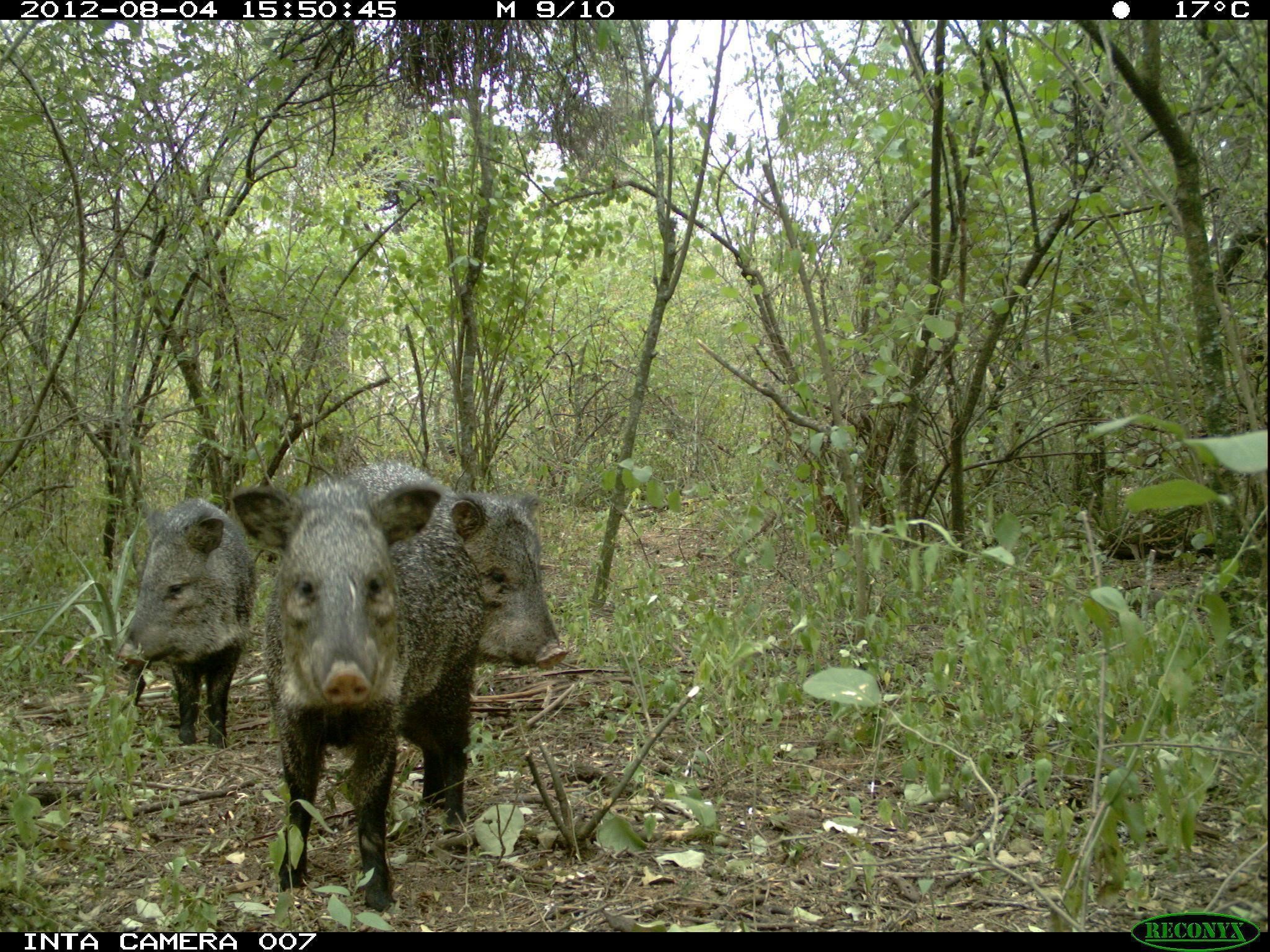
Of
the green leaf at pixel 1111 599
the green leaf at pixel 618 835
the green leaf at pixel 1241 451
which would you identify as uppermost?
the green leaf at pixel 1241 451

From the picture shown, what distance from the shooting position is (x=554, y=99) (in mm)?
4887

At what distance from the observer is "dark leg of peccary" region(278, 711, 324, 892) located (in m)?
2.89

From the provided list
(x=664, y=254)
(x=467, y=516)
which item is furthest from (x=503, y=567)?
(x=664, y=254)

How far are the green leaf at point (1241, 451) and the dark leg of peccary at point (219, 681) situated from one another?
13.9 feet

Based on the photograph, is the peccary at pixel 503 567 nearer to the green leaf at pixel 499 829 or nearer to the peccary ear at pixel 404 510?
the peccary ear at pixel 404 510

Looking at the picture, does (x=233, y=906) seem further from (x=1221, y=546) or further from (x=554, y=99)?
(x=554, y=99)

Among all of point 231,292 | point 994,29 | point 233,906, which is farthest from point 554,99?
point 233,906

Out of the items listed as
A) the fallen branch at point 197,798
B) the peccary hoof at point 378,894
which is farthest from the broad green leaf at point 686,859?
the fallen branch at point 197,798

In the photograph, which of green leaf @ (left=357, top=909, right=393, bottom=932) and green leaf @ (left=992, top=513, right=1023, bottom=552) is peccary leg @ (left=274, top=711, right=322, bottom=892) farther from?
green leaf @ (left=992, top=513, right=1023, bottom=552)

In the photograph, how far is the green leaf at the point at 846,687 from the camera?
2.16m

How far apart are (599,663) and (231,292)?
11.2ft
